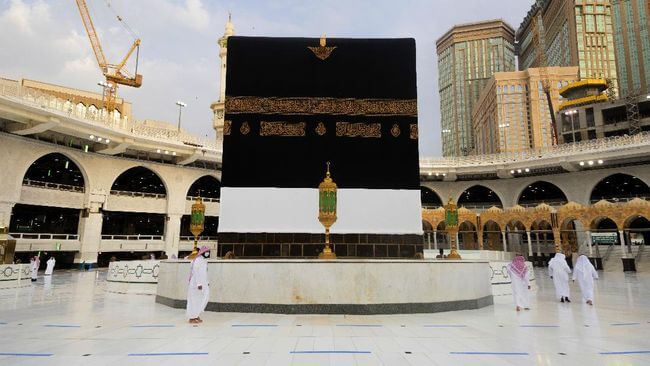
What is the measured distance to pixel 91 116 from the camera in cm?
2008

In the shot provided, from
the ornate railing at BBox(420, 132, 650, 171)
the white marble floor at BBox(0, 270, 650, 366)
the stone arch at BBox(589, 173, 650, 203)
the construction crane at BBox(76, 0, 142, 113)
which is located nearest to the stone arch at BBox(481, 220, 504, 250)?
the ornate railing at BBox(420, 132, 650, 171)

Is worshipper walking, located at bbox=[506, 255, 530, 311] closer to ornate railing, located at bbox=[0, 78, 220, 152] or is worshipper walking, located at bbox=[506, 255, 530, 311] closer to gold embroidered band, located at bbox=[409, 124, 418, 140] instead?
gold embroidered band, located at bbox=[409, 124, 418, 140]

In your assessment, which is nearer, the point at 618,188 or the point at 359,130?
the point at 359,130

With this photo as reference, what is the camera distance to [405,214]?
10500 millimetres

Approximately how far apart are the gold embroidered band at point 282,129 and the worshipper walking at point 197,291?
5027 mm

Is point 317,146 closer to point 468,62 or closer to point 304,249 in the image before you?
point 304,249

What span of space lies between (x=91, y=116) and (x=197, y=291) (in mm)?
17992

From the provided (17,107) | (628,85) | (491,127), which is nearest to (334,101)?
(17,107)

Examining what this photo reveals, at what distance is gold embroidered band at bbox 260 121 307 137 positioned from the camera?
1080cm

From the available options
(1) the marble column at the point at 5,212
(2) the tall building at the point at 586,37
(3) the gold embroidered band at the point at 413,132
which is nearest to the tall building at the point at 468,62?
(2) the tall building at the point at 586,37

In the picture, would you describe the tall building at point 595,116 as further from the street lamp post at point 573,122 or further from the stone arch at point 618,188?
the stone arch at point 618,188

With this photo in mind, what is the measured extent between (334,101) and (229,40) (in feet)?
12.0

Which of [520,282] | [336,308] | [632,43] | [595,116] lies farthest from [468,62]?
[336,308]

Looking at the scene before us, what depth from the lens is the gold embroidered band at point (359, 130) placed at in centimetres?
1088
